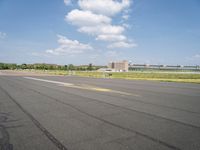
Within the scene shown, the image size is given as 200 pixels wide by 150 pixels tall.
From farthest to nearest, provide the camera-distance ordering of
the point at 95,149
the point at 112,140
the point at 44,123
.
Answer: the point at 44,123 < the point at 112,140 < the point at 95,149

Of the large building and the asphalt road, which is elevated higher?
the large building

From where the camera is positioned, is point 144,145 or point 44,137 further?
point 44,137

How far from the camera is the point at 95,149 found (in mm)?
3273

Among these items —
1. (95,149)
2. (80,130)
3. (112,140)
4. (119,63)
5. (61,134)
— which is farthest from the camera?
(119,63)

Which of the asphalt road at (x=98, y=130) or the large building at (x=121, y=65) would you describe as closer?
the asphalt road at (x=98, y=130)

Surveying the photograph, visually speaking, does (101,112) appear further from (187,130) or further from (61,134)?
(187,130)

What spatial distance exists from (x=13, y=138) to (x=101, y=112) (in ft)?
10.1

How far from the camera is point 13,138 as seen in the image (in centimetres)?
378

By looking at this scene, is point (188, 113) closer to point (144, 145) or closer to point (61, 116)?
point (144, 145)

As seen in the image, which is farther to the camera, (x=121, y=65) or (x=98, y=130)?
(x=121, y=65)

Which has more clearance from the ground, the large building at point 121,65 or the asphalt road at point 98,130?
the large building at point 121,65

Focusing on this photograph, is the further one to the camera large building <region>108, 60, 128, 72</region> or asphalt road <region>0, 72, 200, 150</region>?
large building <region>108, 60, 128, 72</region>

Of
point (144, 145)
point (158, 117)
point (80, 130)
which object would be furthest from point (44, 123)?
point (158, 117)

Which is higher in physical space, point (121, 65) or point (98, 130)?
point (121, 65)
